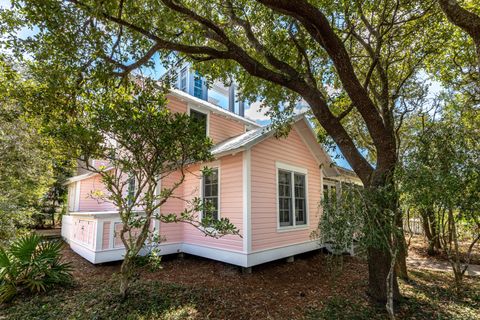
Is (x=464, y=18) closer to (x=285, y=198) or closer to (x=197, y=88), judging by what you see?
(x=285, y=198)

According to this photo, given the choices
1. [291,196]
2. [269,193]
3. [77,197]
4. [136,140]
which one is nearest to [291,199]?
[291,196]

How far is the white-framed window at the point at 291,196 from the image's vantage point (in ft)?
27.4

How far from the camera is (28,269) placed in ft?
17.8

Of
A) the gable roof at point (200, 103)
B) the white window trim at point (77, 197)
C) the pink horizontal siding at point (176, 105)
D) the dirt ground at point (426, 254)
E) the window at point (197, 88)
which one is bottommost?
the dirt ground at point (426, 254)

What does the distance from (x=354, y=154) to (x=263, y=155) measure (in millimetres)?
3094

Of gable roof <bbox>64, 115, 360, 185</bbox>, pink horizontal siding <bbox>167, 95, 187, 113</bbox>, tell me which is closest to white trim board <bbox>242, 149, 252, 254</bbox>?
gable roof <bbox>64, 115, 360, 185</bbox>

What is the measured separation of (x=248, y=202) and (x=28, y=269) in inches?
211

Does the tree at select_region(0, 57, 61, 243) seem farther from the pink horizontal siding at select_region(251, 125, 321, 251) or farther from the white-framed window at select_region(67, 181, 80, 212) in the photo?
the pink horizontal siding at select_region(251, 125, 321, 251)

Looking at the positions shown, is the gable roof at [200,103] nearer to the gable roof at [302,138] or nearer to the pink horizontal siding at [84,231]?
the gable roof at [302,138]

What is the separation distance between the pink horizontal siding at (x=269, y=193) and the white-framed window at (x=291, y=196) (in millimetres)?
226

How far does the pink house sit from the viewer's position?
23.5 ft

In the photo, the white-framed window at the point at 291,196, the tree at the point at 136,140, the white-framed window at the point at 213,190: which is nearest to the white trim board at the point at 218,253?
the white-framed window at the point at 291,196

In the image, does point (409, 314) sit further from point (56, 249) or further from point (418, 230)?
point (418, 230)

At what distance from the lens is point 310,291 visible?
232 inches
